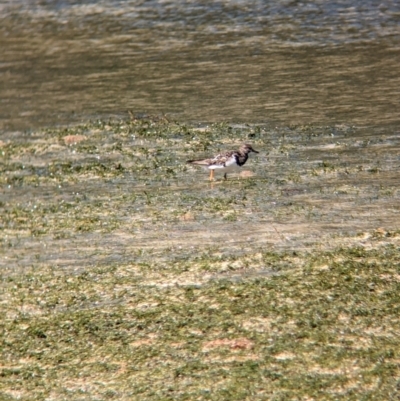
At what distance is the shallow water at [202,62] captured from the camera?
683 cm

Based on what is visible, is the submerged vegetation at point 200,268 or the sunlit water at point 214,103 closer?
the submerged vegetation at point 200,268

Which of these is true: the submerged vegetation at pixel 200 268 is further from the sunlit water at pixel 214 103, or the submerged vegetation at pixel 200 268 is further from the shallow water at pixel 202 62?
the shallow water at pixel 202 62

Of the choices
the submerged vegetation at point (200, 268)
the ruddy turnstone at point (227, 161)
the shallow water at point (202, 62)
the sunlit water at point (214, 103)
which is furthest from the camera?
the shallow water at point (202, 62)

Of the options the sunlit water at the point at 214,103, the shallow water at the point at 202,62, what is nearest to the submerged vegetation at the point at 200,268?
the sunlit water at the point at 214,103

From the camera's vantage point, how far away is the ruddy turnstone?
5.44 m

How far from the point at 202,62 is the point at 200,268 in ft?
12.6

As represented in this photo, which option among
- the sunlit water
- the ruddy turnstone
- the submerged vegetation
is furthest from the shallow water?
the ruddy turnstone

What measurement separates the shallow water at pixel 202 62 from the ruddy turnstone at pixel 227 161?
89cm

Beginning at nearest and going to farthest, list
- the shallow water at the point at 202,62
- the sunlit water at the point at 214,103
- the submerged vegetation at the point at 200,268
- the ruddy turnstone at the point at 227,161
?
the submerged vegetation at the point at 200,268
the sunlit water at the point at 214,103
the ruddy turnstone at the point at 227,161
the shallow water at the point at 202,62

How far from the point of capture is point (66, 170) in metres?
5.96

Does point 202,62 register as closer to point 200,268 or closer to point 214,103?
point 214,103

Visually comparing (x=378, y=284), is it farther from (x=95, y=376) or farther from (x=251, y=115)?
(x=251, y=115)

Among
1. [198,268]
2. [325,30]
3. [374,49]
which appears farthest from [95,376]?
[325,30]

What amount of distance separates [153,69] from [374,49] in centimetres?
176
